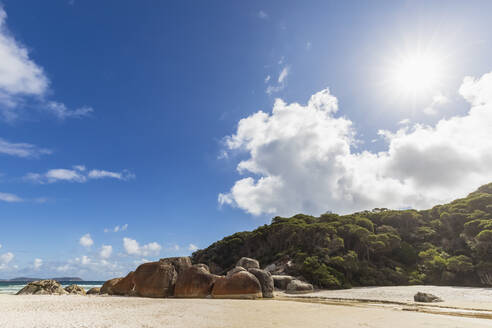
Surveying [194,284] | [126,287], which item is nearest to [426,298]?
[194,284]

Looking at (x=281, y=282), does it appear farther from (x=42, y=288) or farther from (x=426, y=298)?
(x=42, y=288)

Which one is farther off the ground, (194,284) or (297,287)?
(194,284)

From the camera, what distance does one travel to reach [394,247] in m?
38.7

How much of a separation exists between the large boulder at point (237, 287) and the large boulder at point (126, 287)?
24.5 ft

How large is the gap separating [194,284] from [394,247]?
32.7 meters

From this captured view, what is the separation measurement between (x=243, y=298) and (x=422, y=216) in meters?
42.3

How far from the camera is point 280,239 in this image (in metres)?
50.5

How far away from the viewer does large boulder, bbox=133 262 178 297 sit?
781 inches

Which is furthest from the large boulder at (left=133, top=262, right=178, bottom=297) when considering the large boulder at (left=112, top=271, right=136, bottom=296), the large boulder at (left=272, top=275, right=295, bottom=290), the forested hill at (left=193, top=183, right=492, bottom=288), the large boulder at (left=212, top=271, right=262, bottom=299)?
the forested hill at (left=193, top=183, right=492, bottom=288)

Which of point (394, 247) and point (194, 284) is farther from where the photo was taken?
point (394, 247)

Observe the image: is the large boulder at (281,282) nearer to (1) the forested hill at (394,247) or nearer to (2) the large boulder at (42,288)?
(1) the forested hill at (394,247)

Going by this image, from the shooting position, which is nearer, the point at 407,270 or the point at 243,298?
the point at 243,298

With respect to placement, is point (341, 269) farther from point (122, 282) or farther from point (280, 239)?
point (122, 282)

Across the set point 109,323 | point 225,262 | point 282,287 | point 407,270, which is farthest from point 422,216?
point 109,323
